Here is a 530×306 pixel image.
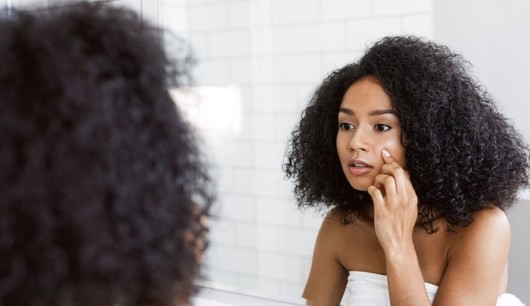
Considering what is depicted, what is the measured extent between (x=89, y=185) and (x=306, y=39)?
4.55 ft

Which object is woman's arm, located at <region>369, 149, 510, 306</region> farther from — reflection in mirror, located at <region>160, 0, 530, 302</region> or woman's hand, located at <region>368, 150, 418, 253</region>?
reflection in mirror, located at <region>160, 0, 530, 302</region>

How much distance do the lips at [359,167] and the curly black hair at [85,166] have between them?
703mm

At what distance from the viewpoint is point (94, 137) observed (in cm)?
45

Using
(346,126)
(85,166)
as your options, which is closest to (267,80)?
(346,126)

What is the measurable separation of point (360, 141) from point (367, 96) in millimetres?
89

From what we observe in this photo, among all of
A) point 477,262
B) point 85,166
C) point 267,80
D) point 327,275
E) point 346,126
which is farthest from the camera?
point 267,80

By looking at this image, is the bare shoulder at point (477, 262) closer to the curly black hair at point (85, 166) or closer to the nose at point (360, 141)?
the nose at point (360, 141)

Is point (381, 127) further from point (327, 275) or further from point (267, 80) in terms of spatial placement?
point (267, 80)

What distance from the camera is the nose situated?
1138 mm

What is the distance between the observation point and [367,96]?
1158mm

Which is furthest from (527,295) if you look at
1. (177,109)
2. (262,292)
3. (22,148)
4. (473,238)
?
(22,148)

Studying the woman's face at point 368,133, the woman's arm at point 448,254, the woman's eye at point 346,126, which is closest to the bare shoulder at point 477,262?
the woman's arm at point 448,254

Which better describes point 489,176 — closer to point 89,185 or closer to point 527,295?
point 527,295

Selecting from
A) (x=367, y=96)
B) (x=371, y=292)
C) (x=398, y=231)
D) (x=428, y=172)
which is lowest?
(x=371, y=292)
